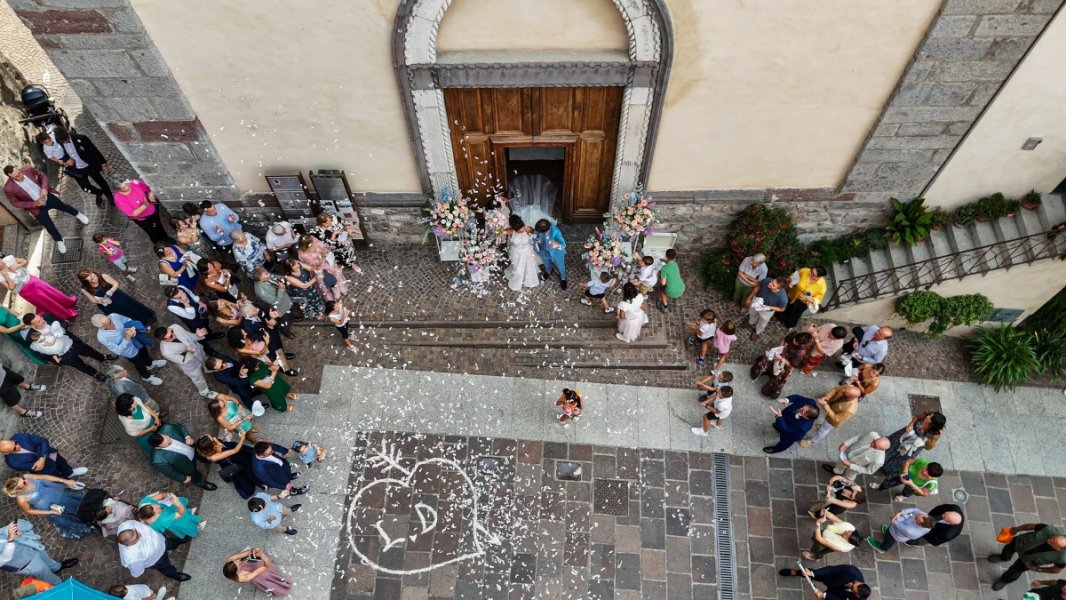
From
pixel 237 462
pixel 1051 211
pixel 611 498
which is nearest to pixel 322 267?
pixel 237 462

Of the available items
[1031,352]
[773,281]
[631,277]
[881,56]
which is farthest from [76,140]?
[1031,352]

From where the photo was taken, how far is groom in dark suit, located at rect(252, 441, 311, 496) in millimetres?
8891

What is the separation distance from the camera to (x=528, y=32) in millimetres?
9211

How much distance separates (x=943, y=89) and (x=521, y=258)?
6.83 metres

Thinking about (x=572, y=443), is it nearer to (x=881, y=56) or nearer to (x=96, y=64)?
(x=881, y=56)

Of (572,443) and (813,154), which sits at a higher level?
(813,154)

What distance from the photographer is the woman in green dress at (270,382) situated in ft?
31.4

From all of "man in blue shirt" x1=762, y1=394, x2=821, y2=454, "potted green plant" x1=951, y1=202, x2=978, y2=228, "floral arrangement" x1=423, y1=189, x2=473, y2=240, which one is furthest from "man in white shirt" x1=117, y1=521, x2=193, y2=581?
"potted green plant" x1=951, y1=202, x2=978, y2=228

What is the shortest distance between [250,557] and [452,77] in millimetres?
7116

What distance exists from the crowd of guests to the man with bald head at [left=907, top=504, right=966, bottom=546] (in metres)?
8.98

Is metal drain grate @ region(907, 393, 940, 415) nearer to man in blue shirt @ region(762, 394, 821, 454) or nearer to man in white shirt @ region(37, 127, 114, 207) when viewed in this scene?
man in blue shirt @ region(762, 394, 821, 454)

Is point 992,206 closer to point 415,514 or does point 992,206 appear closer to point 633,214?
point 633,214

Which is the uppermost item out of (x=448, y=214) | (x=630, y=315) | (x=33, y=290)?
(x=448, y=214)

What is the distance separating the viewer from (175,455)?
31.1ft
